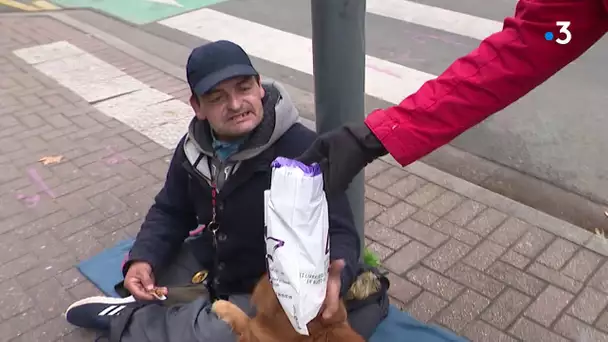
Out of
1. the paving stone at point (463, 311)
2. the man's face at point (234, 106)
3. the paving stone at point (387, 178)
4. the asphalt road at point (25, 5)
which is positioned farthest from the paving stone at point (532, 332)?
the asphalt road at point (25, 5)

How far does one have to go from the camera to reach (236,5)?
26.7 ft

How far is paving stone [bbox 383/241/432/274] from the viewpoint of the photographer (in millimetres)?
3316

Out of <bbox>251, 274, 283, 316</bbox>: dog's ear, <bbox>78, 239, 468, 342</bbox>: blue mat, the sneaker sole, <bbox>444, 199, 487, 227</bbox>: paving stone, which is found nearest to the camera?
<bbox>251, 274, 283, 316</bbox>: dog's ear

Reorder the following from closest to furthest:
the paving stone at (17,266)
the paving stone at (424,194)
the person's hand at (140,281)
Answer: the person's hand at (140,281) → the paving stone at (17,266) → the paving stone at (424,194)

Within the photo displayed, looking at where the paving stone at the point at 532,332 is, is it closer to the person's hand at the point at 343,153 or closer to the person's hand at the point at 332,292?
the person's hand at the point at 332,292

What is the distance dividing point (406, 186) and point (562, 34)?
2350 millimetres

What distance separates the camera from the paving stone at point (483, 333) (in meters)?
2.86

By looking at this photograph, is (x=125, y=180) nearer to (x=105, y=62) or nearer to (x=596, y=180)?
(x=105, y=62)

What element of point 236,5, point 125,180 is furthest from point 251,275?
point 236,5

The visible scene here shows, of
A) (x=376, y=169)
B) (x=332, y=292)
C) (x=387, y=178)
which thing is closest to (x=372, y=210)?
(x=387, y=178)

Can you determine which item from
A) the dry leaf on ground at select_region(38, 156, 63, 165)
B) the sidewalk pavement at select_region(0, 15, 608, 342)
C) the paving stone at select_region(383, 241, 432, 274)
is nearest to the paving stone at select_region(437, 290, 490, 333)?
the sidewalk pavement at select_region(0, 15, 608, 342)

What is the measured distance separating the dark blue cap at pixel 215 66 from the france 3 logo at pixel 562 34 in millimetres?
1018

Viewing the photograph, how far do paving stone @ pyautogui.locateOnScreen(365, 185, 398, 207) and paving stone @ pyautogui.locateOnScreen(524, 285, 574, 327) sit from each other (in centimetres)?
105

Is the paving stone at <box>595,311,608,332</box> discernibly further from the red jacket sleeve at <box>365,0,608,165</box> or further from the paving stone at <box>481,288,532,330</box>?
the red jacket sleeve at <box>365,0,608,165</box>
